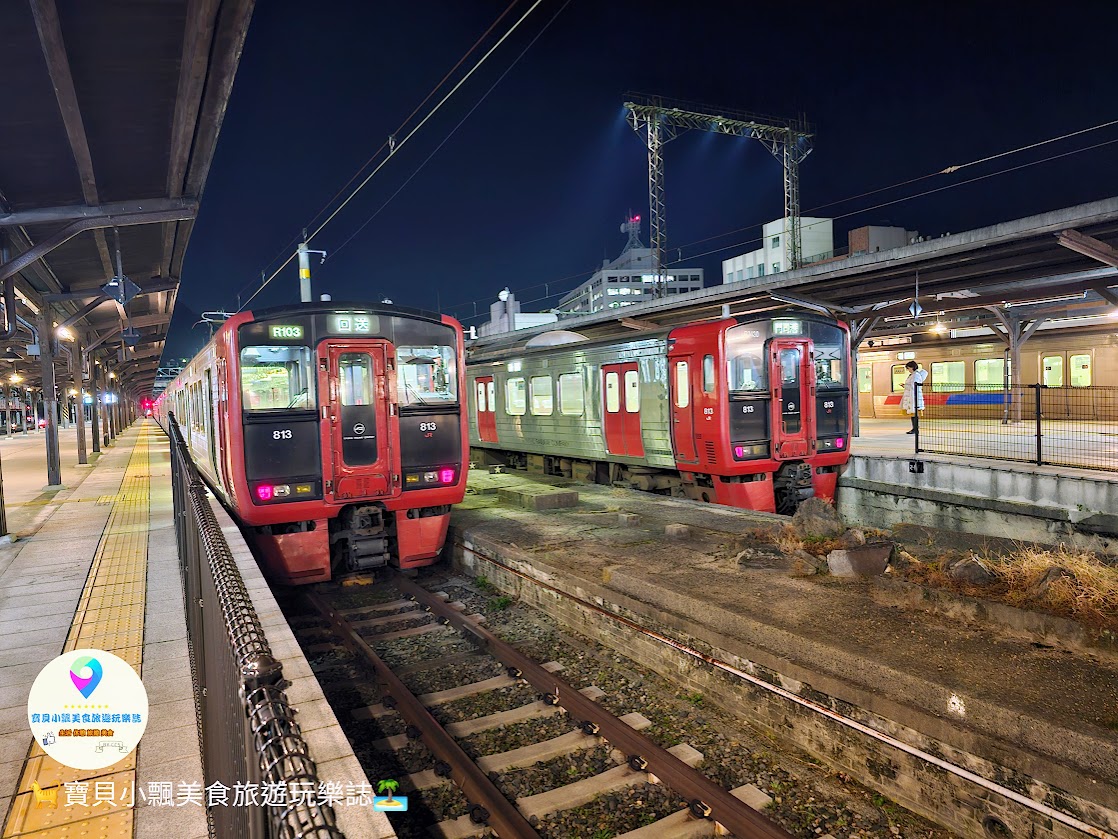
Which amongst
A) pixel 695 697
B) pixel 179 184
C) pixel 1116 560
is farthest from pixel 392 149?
pixel 1116 560

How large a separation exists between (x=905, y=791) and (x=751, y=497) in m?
6.74

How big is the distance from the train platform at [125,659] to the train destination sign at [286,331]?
7.11 ft

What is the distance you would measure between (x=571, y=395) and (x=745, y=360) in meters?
4.28

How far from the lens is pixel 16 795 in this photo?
3.28m

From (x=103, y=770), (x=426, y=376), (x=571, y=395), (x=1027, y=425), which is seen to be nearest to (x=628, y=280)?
(x=1027, y=425)

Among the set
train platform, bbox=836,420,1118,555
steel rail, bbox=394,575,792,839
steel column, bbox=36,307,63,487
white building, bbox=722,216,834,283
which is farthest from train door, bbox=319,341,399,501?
white building, bbox=722,216,834,283

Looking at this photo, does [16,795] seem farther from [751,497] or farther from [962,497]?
[962,497]

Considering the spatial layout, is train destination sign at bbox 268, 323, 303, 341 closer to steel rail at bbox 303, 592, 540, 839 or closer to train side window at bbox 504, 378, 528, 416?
steel rail at bbox 303, 592, 540, 839

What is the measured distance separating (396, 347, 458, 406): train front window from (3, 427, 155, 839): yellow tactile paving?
3.29 metres

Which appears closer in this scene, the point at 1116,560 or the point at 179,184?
the point at 1116,560

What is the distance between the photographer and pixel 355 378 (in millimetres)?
7652

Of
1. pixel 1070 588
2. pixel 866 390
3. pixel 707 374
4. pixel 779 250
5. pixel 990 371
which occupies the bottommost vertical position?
pixel 1070 588

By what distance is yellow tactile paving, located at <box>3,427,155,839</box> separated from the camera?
3066 millimetres

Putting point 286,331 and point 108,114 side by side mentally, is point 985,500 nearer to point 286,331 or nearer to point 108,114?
point 286,331
